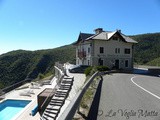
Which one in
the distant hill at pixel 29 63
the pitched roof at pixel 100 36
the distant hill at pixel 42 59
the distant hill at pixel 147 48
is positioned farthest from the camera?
the distant hill at pixel 29 63

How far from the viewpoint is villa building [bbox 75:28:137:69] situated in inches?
1745

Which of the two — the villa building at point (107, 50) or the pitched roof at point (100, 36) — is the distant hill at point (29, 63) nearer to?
the pitched roof at point (100, 36)

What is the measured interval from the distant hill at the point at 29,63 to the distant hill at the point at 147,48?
34152 millimetres

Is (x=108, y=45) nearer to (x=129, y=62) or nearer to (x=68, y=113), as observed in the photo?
(x=129, y=62)

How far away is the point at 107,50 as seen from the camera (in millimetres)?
45688

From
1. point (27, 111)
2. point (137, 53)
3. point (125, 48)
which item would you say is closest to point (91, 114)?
point (27, 111)

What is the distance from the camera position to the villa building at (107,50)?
44.3 m

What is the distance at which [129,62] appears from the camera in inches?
1923

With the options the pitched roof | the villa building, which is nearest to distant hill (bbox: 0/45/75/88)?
the pitched roof

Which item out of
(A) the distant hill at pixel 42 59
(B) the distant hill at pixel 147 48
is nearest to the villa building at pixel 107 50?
(A) the distant hill at pixel 42 59

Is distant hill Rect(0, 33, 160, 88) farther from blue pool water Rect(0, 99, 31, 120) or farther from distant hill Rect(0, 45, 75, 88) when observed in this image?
blue pool water Rect(0, 99, 31, 120)

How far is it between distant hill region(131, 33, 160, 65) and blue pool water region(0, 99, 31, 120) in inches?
3175

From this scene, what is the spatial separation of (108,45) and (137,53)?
227 ft

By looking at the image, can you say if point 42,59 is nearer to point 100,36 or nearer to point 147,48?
point 147,48
